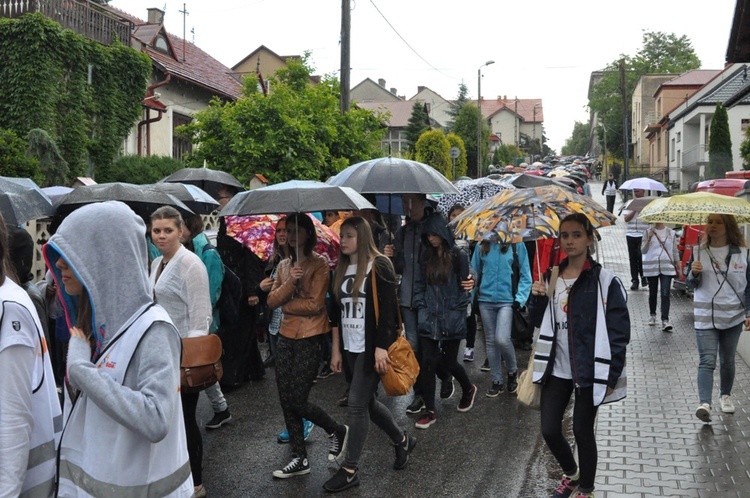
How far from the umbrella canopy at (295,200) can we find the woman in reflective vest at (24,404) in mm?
2936

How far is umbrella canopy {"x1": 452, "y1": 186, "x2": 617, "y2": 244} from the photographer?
5.39 meters

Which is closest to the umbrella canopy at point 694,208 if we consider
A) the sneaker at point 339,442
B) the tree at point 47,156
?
the sneaker at point 339,442

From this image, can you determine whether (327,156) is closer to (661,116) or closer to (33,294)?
(33,294)

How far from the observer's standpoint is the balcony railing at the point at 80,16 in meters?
17.6

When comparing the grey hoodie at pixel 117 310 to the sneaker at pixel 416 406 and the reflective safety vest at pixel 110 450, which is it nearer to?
the reflective safety vest at pixel 110 450

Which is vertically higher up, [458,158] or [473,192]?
[458,158]

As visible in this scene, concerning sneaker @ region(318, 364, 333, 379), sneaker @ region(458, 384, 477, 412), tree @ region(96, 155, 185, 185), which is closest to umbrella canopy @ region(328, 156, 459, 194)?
sneaker @ region(458, 384, 477, 412)

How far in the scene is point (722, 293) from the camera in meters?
6.86

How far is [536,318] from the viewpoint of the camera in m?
5.27

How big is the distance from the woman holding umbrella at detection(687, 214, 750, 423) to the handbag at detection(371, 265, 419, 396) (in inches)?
113

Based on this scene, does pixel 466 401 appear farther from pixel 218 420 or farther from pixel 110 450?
pixel 110 450

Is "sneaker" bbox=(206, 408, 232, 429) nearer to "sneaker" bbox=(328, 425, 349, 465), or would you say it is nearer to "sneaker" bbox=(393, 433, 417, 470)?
"sneaker" bbox=(328, 425, 349, 465)

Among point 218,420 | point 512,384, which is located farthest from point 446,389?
point 218,420

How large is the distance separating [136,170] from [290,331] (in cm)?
1590
